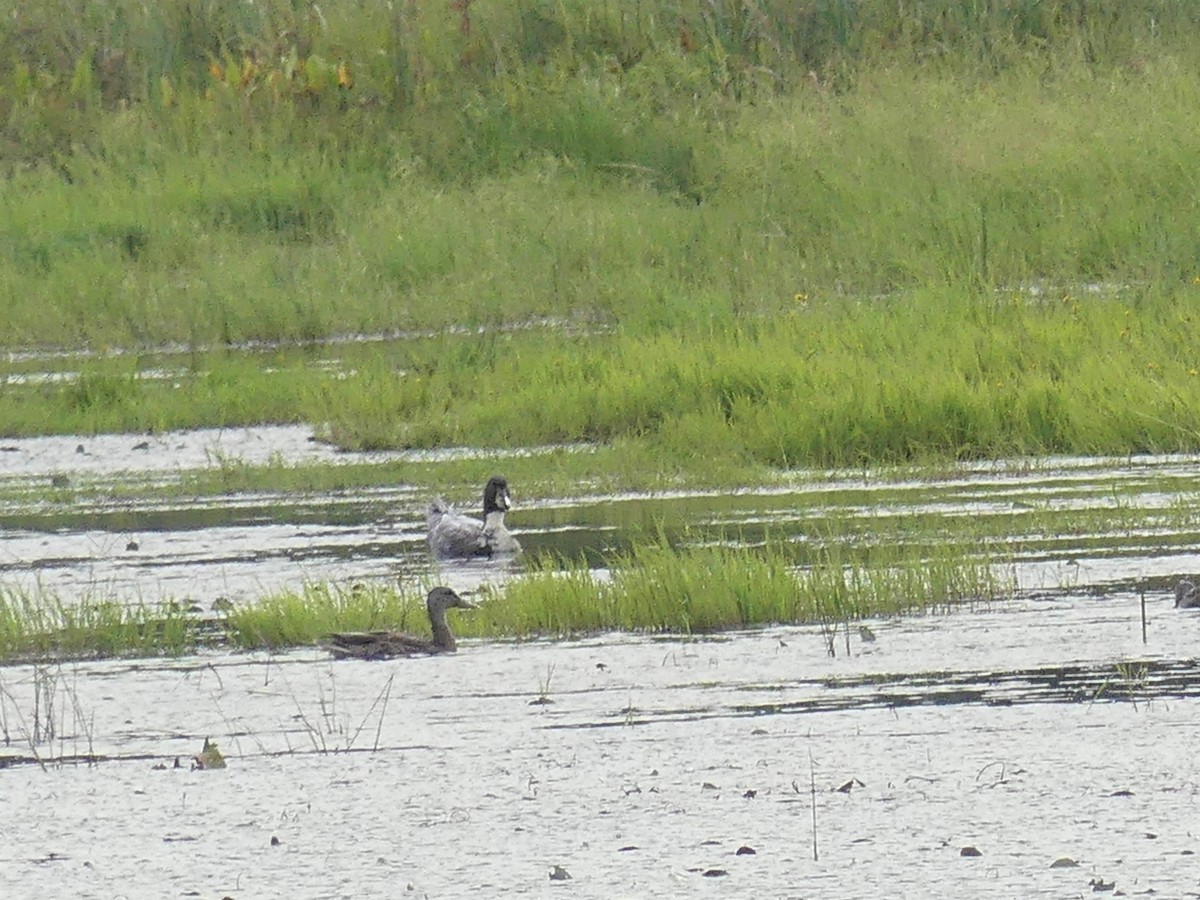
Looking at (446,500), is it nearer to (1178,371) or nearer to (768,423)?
(768,423)

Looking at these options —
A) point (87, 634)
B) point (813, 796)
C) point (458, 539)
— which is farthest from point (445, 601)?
point (813, 796)

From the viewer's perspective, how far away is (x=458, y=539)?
36.4 feet

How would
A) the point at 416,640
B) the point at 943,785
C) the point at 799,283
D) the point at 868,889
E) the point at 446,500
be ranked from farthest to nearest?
the point at 799,283, the point at 446,500, the point at 416,640, the point at 943,785, the point at 868,889

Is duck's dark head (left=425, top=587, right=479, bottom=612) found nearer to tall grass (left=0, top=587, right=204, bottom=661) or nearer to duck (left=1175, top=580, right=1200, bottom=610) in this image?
tall grass (left=0, top=587, right=204, bottom=661)

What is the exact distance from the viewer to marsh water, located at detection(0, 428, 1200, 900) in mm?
5621

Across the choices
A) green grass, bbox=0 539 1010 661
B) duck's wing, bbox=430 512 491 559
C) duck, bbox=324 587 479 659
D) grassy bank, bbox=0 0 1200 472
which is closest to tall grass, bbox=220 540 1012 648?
green grass, bbox=0 539 1010 661

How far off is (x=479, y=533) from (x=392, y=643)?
8.75 ft

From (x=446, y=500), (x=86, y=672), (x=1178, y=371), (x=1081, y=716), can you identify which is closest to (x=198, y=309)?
(x=446, y=500)

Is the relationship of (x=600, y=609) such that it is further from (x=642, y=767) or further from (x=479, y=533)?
(x=642, y=767)

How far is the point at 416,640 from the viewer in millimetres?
8547

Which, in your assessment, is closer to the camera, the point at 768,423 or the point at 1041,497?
the point at 1041,497

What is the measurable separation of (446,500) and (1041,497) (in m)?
3.09

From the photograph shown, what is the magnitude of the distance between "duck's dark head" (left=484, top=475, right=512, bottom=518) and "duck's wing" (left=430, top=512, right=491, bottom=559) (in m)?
0.09

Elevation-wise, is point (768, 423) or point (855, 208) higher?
point (855, 208)
